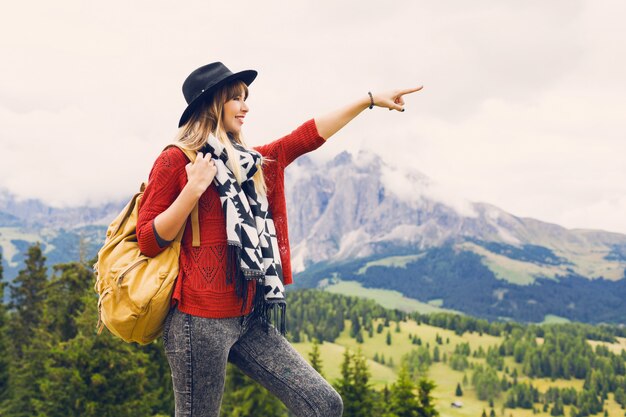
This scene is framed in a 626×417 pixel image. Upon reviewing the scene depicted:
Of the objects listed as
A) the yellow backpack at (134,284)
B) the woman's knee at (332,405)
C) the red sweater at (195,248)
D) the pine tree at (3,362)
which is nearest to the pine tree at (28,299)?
the pine tree at (3,362)

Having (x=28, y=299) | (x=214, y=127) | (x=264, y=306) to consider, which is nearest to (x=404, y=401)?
(x=264, y=306)

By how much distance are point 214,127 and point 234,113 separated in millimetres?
204

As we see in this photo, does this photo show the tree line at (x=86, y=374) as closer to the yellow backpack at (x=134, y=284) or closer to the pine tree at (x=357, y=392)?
the pine tree at (x=357, y=392)

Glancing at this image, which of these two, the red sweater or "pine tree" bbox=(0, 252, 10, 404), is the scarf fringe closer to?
the red sweater

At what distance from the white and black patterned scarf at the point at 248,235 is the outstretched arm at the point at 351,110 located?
0.77 m

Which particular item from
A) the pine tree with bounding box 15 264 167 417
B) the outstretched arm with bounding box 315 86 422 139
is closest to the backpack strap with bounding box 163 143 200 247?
the outstretched arm with bounding box 315 86 422 139

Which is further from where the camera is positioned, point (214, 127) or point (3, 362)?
point (3, 362)

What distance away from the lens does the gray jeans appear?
400cm

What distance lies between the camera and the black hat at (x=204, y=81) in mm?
4365

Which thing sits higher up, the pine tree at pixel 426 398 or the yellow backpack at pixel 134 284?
the yellow backpack at pixel 134 284

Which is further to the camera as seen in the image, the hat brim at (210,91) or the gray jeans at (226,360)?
the hat brim at (210,91)

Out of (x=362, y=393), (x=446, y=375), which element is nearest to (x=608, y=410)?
(x=446, y=375)

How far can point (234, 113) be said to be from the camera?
4.51 metres

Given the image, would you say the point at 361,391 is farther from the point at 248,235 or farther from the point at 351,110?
the point at 248,235
